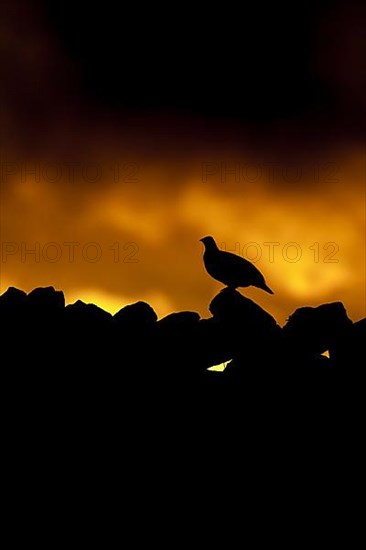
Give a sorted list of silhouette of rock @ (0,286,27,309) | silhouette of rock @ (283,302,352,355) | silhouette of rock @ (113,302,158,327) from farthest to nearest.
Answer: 1. silhouette of rock @ (283,302,352,355)
2. silhouette of rock @ (113,302,158,327)
3. silhouette of rock @ (0,286,27,309)

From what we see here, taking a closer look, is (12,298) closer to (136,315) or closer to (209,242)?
(136,315)

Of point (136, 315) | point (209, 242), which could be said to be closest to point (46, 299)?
point (136, 315)

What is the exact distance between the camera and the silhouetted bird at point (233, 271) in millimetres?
10211

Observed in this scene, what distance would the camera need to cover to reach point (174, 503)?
7324 millimetres

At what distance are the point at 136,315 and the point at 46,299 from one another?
3.08 ft

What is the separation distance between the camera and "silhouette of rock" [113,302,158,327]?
809 cm

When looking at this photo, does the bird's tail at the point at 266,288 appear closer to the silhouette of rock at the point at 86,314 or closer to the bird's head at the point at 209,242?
the bird's head at the point at 209,242

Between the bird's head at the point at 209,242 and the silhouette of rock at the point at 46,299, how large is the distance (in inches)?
141

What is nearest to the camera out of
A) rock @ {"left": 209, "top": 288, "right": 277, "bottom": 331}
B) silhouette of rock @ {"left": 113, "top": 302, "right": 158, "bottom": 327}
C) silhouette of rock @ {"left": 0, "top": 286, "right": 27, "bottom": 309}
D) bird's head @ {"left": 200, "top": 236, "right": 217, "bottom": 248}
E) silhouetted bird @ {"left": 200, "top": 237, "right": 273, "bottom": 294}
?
silhouette of rock @ {"left": 0, "top": 286, "right": 27, "bottom": 309}

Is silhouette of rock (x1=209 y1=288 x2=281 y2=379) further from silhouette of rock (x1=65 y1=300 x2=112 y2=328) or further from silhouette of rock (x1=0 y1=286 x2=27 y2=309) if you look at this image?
silhouette of rock (x1=0 y1=286 x2=27 y2=309)

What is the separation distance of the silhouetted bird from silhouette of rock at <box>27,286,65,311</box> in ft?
8.83

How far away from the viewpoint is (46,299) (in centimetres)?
796

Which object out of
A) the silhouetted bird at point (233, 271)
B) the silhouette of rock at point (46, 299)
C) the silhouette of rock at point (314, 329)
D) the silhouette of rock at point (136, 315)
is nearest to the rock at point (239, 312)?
the silhouette of rock at point (314, 329)

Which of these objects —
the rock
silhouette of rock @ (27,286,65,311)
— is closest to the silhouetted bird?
the rock
